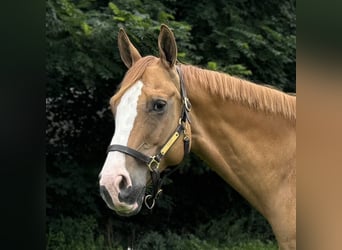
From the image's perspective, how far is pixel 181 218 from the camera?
17.5 feet

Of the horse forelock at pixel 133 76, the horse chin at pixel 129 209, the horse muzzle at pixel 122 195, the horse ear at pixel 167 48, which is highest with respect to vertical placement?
the horse ear at pixel 167 48

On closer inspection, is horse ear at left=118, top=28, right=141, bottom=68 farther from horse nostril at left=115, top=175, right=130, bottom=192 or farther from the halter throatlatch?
horse nostril at left=115, top=175, right=130, bottom=192

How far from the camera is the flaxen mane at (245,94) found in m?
2.11

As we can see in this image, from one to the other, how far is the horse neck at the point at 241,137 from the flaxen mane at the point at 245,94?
2 cm

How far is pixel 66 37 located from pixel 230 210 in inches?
109

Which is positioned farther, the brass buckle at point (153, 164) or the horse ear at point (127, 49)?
the horse ear at point (127, 49)

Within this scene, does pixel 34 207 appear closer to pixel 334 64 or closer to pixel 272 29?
pixel 334 64

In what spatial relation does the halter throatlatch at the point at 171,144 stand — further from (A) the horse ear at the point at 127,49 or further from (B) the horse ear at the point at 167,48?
(A) the horse ear at the point at 127,49

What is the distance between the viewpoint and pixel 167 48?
6.85 ft

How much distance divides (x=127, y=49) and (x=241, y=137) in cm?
75

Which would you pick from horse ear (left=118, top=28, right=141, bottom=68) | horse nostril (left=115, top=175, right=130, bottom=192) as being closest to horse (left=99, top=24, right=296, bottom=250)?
horse nostril (left=115, top=175, right=130, bottom=192)

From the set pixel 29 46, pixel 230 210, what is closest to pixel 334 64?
pixel 29 46

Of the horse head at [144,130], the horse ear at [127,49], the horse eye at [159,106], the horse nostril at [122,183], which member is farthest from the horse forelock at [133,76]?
the horse nostril at [122,183]

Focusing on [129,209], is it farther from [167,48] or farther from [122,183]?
[167,48]
